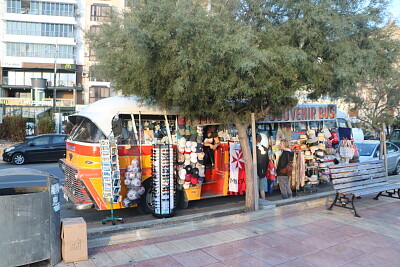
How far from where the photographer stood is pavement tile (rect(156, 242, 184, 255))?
5153mm

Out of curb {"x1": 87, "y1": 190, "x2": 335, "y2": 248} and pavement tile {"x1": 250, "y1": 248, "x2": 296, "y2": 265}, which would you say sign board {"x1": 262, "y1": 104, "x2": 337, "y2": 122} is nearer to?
curb {"x1": 87, "y1": 190, "x2": 335, "y2": 248}

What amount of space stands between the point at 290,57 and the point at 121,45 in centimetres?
322

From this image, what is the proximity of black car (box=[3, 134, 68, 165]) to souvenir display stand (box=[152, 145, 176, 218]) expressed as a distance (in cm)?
1206

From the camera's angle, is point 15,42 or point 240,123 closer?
point 240,123

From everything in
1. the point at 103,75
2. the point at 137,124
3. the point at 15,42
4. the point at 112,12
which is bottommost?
the point at 137,124

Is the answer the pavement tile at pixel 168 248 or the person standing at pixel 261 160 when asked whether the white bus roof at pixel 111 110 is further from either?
the pavement tile at pixel 168 248

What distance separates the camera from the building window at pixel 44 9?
45656 millimetres

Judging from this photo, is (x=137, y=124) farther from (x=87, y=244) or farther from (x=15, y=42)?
(x=15, y=42)

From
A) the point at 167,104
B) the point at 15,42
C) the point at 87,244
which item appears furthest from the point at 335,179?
the point at 15,42

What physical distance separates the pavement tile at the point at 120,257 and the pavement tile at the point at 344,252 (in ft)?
10.0

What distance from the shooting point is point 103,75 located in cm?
805

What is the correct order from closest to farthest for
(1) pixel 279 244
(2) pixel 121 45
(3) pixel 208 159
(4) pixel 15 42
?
(1) pixel 279 244 → (2) pixel 121 45 → (3) pixel 208 159 → (4) pixel 15 42

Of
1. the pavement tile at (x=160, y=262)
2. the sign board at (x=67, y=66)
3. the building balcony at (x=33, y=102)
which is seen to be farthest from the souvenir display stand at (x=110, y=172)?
the sign board at (x=67, y=66)

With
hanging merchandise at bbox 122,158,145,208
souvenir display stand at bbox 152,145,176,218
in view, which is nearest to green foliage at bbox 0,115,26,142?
hanging merchandise at bbox 122,158,145,208
